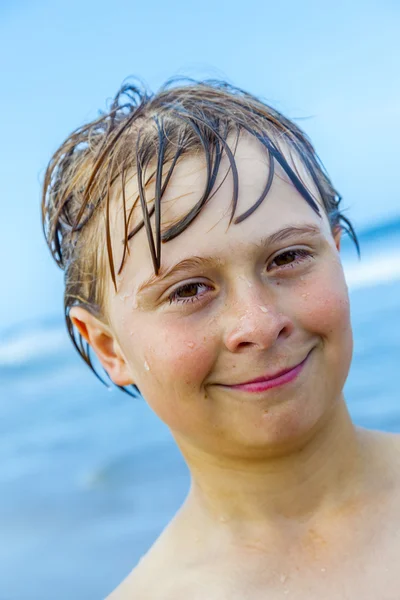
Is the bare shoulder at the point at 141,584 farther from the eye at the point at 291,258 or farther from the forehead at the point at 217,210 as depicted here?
the eye at the point at 291,258

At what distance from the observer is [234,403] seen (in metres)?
2.13

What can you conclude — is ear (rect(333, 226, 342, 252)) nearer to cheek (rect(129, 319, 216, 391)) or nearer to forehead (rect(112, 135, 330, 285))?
forehead (rect(112, 135, 330, 285))

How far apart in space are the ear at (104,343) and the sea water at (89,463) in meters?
1.89

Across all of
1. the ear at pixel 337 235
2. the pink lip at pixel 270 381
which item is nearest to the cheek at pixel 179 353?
the pink lip at pixel 270 381

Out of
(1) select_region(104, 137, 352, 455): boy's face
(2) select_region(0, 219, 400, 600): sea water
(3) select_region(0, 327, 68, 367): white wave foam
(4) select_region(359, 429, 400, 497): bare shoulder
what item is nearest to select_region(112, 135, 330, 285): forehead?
(1) select_region(104, 137, 352, 455): boy's face

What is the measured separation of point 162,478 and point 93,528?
2.09ft

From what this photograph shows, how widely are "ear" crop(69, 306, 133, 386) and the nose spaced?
1.52 ft

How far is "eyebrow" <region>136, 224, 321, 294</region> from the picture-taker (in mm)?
2076

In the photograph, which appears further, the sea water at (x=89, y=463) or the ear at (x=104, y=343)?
the sea water at (x=89, y=463)

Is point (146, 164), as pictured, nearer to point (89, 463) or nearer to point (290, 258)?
point (290, 258)

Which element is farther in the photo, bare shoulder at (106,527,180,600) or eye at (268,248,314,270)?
bare shoulder at (106,527,180,600)

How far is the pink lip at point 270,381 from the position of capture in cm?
209

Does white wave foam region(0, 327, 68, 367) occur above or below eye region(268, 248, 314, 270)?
below

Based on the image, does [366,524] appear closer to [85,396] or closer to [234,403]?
[234,403]
